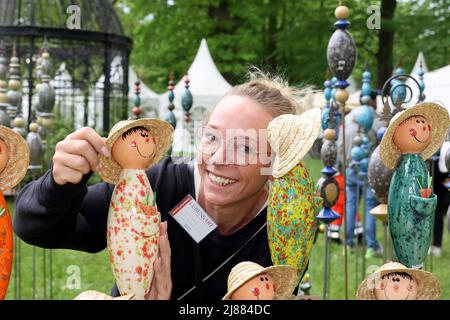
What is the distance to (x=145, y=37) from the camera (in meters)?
9.34

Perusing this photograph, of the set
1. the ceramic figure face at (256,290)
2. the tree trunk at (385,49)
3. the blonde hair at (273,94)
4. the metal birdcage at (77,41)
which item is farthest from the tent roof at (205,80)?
the ceramic figure face at (256,290)

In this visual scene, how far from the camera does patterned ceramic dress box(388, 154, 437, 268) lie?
102 centimetres

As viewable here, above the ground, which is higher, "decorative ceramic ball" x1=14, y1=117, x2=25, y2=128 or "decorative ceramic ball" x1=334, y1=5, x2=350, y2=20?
"decorative ceramic ball" x1=334, y1=5, x2=350, y2=20

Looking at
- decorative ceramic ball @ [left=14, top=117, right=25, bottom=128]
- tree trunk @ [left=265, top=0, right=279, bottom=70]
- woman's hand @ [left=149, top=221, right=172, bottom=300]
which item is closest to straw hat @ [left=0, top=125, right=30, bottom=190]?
woman's hand @ [left=149, top=221, right=172, bottom=300]

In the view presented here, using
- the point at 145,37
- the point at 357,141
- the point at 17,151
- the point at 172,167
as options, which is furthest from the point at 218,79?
the point at 17,151

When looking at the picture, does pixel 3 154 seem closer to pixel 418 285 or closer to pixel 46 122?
pixel 418 285

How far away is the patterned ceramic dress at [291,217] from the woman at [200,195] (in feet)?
0.33

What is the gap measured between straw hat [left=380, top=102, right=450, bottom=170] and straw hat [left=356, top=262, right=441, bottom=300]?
23 centimetres

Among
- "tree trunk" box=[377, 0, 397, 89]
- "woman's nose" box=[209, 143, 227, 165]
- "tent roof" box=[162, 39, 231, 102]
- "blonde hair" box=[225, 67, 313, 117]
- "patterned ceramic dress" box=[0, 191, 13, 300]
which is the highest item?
"tree trunk" box=[377, 0, 397, 89]

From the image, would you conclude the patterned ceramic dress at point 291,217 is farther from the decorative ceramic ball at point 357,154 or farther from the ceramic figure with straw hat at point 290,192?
the decorative ceramic ball at point 357,154

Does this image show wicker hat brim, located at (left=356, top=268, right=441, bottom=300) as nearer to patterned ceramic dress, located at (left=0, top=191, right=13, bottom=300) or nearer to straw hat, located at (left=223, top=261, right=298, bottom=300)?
straw hat, located at (left=223, top=261, right=298, bottom=300)

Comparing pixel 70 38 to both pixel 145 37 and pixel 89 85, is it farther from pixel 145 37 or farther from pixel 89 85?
pixel 145 37

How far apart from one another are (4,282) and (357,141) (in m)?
1.51

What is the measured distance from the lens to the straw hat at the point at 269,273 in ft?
2.79
